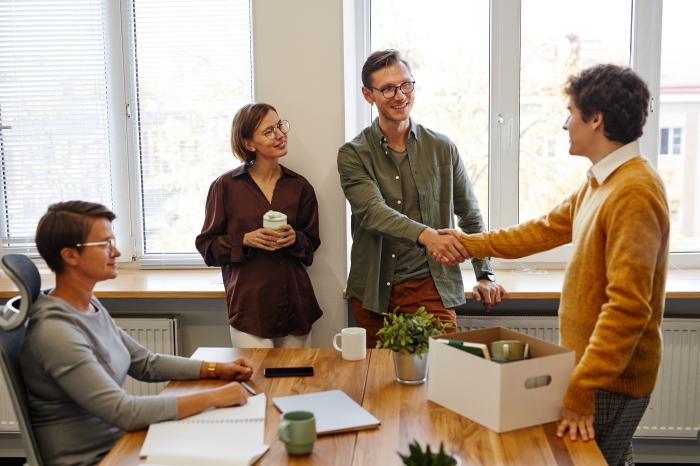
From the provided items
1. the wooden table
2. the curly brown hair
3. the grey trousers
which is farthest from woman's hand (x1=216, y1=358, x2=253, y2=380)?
the curly brown hair

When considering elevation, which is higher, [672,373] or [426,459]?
[426,459]

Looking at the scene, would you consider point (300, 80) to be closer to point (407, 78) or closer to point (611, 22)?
point (407, 78)

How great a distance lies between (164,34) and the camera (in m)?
3.65

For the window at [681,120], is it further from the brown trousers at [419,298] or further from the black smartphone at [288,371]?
the black smartphone at [288,371]

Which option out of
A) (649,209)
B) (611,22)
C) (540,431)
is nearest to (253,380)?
(540,431)

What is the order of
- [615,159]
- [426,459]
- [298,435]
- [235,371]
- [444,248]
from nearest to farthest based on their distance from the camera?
[426,459], [298,435], [615,159], [235,371], [444,248]

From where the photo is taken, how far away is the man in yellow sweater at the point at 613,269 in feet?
5.60

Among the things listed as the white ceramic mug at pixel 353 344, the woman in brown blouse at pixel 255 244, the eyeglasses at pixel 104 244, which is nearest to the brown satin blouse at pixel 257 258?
the woman in brown blouse at pixel 255 244

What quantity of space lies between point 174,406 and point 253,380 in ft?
1.17

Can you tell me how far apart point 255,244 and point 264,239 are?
44 millimetres

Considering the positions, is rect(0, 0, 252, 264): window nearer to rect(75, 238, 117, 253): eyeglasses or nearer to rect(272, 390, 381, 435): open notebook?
rect(75, 238, 117, 253): eyeglasses

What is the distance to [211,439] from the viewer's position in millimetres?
1738

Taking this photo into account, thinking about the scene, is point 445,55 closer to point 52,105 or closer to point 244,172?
point 244,172

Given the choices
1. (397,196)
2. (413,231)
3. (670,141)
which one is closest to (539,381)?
(413,231)
